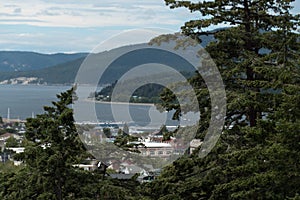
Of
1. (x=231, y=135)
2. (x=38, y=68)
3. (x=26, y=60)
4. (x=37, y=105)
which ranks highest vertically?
(x=26, y=60)

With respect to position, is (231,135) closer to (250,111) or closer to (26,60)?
(250,111)

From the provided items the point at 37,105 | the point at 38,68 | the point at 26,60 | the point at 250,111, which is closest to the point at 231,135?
the point at 250,111

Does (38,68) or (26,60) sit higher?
(26,60)

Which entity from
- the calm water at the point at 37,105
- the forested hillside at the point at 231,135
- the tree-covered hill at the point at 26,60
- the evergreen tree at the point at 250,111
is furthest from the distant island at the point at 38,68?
the evergreen tree at the point at 250,111

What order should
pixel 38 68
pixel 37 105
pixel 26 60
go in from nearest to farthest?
pixel 37 105
pixel 38 68
pixel 26 60

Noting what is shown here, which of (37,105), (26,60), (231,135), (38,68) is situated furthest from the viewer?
(26,60)

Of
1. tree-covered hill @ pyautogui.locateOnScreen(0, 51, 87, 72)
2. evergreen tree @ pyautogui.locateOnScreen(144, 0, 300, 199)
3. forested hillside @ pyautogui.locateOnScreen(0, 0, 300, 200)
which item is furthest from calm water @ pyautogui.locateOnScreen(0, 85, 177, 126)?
tree-covered hill @ pyautogui.locateOnScreen(0, 51, 87, 72)

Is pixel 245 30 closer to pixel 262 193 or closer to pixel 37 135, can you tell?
pixel 262 193

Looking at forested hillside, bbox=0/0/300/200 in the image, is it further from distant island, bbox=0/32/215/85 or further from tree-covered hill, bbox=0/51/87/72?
tree-covered hill, bbox=0/51/87/72

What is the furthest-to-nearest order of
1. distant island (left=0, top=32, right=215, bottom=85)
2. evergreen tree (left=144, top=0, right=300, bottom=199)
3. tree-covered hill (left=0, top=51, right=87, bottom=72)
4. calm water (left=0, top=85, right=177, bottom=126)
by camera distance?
tree-covered hill (left=0, top=51, right=87, bottom=72), distant island (left=0, top=32, right=215, bottom=85), calm water (left=0, top=85, right=177, bottom=126), evergreen tree (left=144, top=0, right=300, bottom=199)
